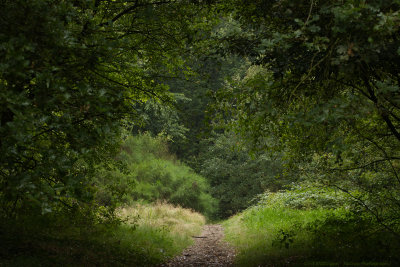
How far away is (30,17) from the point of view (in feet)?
11.4

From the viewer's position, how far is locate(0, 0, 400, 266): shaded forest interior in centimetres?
362

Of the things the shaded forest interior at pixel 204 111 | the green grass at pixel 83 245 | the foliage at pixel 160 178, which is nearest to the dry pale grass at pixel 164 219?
the shaded forest interior at pixel 204 111

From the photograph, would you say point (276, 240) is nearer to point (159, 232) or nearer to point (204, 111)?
point (204, 111)

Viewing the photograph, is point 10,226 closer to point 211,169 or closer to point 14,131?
point 14,131

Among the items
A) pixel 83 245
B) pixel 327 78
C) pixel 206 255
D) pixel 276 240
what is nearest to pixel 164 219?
Answer: pixel 206 255

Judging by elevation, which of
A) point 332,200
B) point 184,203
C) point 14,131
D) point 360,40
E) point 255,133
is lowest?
point 184,203

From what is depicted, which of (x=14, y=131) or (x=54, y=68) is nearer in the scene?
(x=14, y=131)

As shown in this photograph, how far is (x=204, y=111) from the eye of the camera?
19.1 feet

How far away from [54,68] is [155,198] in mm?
21034

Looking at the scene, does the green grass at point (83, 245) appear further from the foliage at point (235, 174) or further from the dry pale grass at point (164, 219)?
the foliage at point (235, 174)

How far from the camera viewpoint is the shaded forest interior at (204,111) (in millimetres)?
3619

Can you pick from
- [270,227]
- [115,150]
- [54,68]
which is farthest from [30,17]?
[270,227]

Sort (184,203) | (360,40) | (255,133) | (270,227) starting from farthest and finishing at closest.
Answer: (184,203), (270,227), (255,133), (360,40)

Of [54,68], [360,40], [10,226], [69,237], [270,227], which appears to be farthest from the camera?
[270,227]
